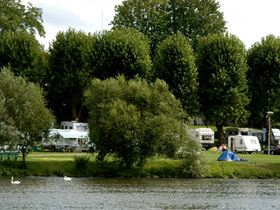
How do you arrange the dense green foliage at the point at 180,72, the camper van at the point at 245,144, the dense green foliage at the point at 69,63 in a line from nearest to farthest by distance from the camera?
the dense green foliage at the point at 180,72, the dense green foliage at the point at 69,63, the camper van at the point at 245,144

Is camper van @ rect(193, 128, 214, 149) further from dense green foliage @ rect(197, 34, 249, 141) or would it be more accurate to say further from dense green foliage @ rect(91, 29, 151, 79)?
dense green foliage @ rect(91, 29, 151, 79)

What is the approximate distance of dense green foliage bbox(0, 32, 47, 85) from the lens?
93.4m

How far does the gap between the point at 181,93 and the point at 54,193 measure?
40581 mm

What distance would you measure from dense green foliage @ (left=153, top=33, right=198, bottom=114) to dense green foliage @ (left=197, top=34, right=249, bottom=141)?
1879 millimetres

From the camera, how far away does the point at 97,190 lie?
2138 inches

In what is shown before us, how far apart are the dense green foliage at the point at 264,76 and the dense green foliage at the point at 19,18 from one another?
3430 cm

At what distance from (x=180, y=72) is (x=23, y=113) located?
27460mm

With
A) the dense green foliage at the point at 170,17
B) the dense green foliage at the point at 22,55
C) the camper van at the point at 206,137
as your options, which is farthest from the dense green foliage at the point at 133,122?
the dense green foliage at the point at 170,17

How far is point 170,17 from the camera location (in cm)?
12375

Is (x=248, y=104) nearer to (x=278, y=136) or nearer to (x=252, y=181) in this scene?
(x=278, y=136)

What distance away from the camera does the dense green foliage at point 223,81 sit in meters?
91.2

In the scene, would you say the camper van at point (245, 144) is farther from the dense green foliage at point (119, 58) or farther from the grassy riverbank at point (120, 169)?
the grassy riverbank at point (120, 169)

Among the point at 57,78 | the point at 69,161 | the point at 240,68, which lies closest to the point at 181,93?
the point at 240,68

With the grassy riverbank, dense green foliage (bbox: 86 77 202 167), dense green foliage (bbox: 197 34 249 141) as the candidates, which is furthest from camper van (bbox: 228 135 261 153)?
dense green foliage (bbox: 86 77 202 167)
